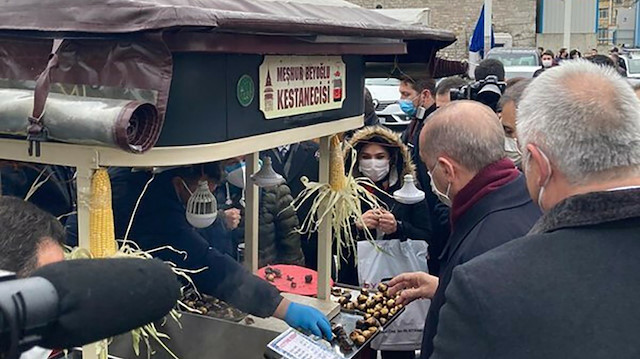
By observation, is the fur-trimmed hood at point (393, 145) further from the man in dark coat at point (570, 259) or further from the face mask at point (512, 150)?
the man in dark coat at point (570, 259)

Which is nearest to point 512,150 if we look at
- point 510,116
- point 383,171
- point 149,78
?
point 510,116

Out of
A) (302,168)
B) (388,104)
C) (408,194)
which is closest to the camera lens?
(408,194)

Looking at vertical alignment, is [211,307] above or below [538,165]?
below

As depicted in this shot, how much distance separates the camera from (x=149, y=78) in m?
2.03

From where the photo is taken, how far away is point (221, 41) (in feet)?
7.35

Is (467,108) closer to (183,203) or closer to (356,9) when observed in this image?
(356,9)

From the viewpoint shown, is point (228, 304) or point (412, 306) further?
point (412, 306)

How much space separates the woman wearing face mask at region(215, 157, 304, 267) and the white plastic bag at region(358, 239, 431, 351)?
1.85ft

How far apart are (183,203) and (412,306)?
1.41m

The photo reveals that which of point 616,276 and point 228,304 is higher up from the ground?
point 616,276

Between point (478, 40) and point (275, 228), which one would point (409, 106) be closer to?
point (275, 228)

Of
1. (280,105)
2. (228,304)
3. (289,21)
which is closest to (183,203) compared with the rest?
(228,304)

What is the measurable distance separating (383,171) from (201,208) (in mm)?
1625

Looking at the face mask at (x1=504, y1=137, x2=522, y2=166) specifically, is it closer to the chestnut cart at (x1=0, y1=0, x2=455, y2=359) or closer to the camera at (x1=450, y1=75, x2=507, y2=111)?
the camera at (x1=450, y1=75, x2=507, y2=111)
